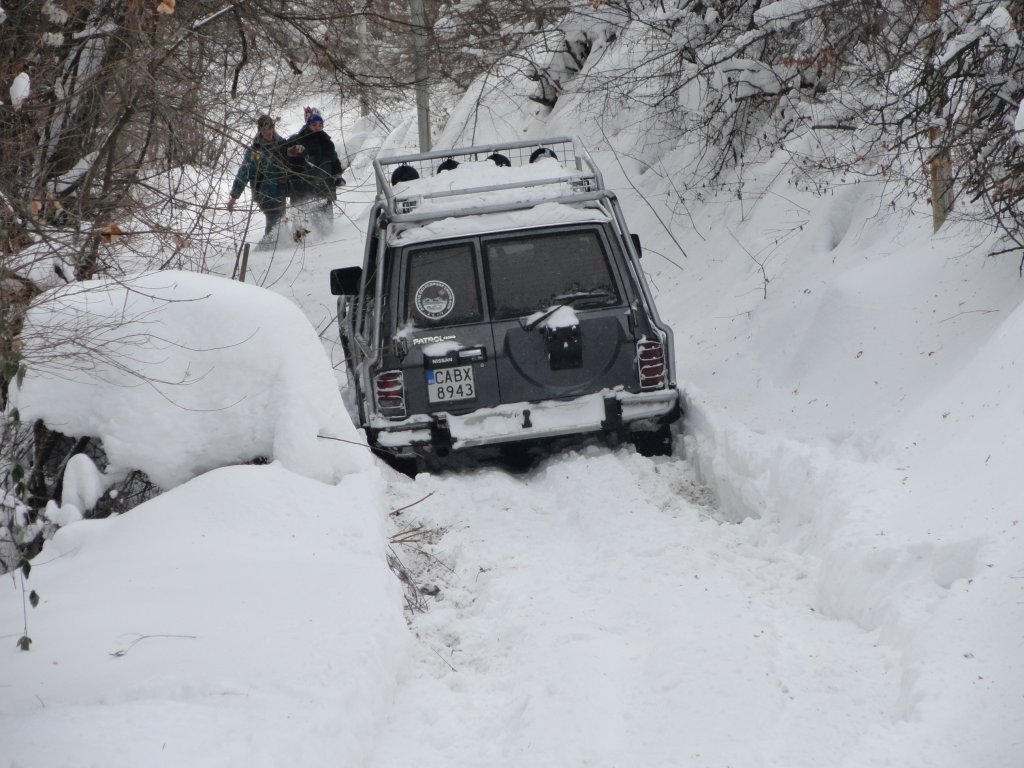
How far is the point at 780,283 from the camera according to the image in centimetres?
1107

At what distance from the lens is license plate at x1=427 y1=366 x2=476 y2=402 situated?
785 centimetres

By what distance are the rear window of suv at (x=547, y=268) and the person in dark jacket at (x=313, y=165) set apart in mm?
1307

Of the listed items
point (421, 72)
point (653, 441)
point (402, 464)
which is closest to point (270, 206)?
point (402, 464)

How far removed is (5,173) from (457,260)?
3.26 metres

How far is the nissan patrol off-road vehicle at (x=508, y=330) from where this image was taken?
7.85m

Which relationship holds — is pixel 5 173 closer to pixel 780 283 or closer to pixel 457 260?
pixel 457 260

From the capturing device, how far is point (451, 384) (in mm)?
7859

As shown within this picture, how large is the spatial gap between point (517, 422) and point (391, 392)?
0.88m

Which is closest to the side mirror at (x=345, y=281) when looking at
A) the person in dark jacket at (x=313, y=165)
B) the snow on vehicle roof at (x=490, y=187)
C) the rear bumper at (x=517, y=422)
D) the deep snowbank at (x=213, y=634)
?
the person in dark jacket at (x=313, y=165)

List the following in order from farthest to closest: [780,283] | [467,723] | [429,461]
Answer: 1. [780,283]
2. [429,461]
3. [467,723]

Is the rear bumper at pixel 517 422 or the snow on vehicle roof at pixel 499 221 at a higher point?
the snow on vehicle roof at pixel 499 221

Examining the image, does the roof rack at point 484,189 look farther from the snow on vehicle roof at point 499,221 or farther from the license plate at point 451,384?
the license plate at point 451,384

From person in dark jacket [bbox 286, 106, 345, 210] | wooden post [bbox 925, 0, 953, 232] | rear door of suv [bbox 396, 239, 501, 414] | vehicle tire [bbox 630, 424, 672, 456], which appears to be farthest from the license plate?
wooden post [bbox 925, 0, 953, 232]

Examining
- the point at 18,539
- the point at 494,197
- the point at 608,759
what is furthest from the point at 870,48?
the point at 18,539
